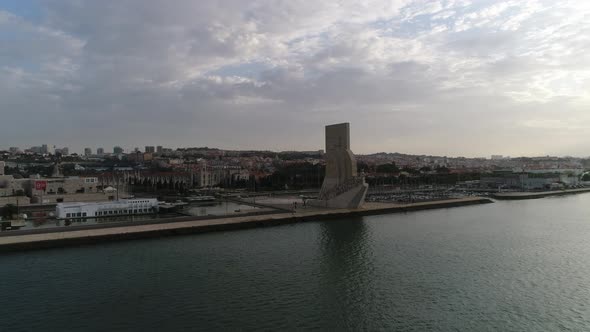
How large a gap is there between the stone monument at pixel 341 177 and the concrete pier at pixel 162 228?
2.44 ft

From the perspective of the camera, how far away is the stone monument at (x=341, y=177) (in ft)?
58.2

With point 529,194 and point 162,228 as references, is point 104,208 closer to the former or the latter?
point 162,228

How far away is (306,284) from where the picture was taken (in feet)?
24.4

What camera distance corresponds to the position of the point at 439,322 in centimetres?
584

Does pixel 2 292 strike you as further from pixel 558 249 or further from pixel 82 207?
pixel 558 249

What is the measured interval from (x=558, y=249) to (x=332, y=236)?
608cm

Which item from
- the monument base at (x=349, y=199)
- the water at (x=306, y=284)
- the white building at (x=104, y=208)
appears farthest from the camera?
the monument base at (x=349, y=199)

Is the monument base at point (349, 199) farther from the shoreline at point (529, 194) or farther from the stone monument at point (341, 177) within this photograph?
the shoreline at point (529, 194)

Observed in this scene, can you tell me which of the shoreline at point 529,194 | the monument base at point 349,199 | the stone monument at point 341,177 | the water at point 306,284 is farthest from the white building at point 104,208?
the shoreline at point 529,194

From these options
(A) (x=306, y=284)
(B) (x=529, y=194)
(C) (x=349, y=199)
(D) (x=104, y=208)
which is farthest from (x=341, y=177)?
(B) (x=529, y=194)

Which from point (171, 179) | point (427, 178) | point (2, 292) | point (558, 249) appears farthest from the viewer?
point (427, 178)

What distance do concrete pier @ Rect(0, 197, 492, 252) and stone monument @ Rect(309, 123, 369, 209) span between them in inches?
29.3

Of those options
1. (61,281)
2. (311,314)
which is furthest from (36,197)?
(311,314)

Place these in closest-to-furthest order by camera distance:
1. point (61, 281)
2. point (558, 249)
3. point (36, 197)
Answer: point (61, 281)
point (558, 249)
point (36, 197)
